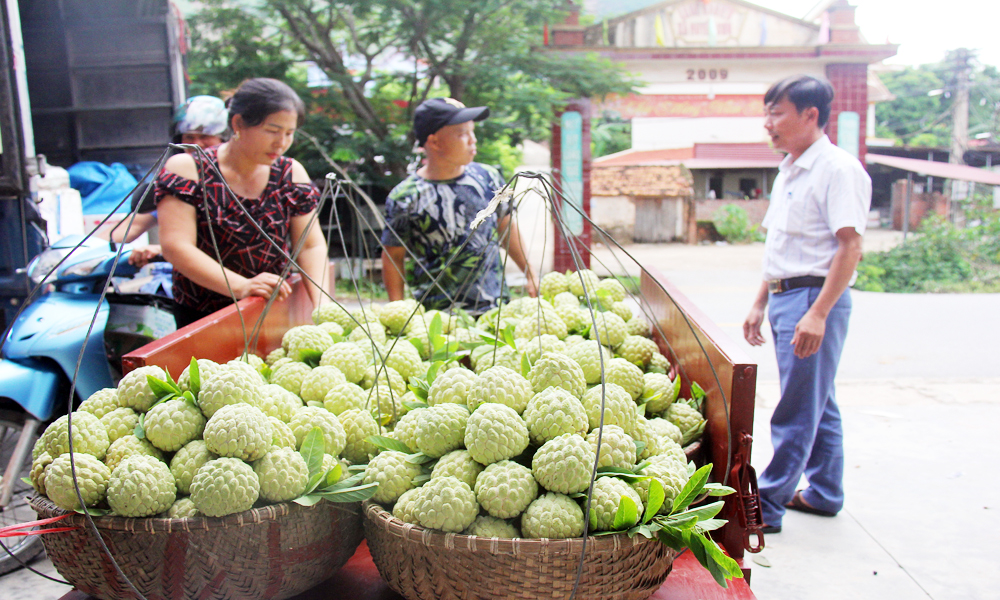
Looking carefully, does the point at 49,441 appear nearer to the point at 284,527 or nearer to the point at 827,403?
the point at 284,527

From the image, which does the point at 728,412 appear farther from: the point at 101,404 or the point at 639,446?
the point at 101,404

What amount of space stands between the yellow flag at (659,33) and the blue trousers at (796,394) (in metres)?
12.8

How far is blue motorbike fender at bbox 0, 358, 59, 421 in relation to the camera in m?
2.22

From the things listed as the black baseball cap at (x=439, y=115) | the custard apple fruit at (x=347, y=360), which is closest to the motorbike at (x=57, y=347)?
the custard apple fruit at (x=347, y=360)

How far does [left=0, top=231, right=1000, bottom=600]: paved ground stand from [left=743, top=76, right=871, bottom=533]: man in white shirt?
0.26m

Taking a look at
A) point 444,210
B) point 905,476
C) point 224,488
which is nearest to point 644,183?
point 905,476

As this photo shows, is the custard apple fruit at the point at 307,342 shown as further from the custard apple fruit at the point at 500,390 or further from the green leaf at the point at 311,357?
the custard apple fruit at the point at 500,390

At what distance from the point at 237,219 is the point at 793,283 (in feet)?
6.62

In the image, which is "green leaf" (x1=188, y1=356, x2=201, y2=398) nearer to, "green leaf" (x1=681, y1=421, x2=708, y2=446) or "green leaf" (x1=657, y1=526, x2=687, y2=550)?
"green leaf" (x1=657, y1=526, x2=687, y2=550)

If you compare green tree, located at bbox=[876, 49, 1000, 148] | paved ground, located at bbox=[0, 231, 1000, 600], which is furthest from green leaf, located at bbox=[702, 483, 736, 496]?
green tree, located at bbox=[876, 49, 1000, 148]

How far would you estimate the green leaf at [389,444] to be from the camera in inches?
51.8

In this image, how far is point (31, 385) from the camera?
2.26 meters

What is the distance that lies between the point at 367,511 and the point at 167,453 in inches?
15.4

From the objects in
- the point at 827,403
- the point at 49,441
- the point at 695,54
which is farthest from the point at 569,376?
the point at 695,54
